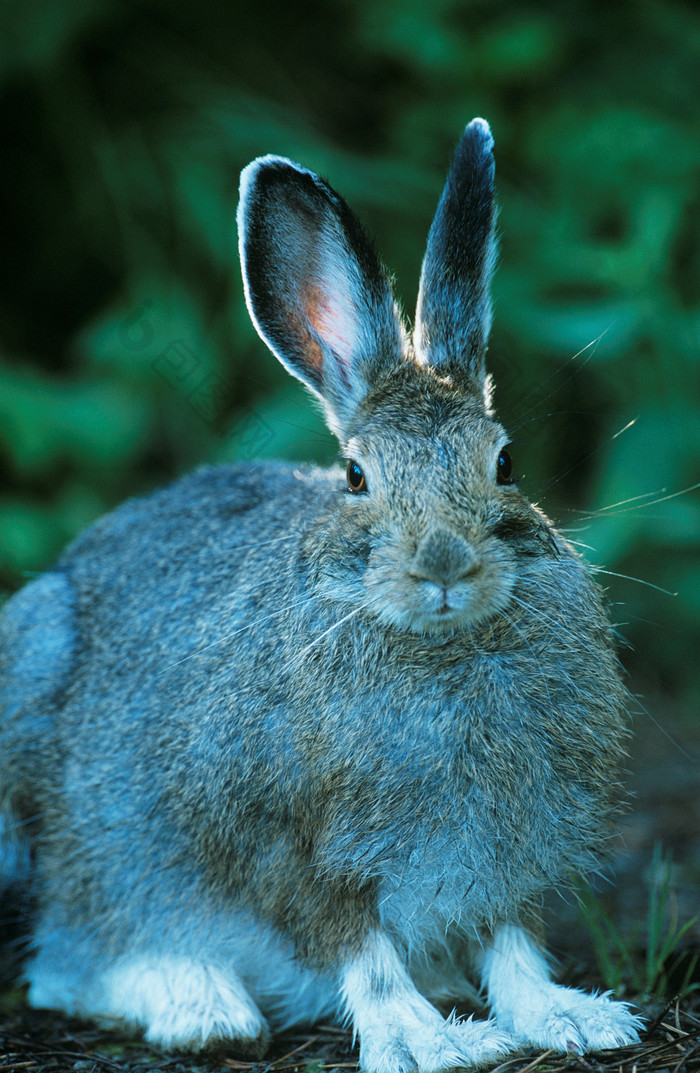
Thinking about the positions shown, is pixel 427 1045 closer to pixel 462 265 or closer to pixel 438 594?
pixel 438 594

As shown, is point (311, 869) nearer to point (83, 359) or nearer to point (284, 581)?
point (284, 581)

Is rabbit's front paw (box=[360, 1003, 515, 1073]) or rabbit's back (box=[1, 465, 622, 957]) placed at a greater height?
rabbit's back (box=[1, 465, 622, 957])

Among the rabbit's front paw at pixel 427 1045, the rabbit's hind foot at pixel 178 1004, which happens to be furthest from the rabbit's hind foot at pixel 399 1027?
the rabbit's hind foot at pixel 178 1004

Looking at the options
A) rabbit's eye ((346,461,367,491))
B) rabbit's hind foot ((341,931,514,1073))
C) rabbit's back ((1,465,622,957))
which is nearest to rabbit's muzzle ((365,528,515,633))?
rabbit's back ((1,465,622,957))

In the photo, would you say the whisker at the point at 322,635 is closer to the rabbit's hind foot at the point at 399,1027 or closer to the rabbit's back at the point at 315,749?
the rabbit's back at the point at 315,749

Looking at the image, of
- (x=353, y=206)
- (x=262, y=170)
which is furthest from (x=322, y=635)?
(x=353, y=206)

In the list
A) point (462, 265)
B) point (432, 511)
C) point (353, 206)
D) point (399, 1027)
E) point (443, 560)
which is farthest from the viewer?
point (353, 206)

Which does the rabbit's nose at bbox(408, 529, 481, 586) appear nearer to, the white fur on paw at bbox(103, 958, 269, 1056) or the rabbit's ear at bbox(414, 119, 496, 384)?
the rabbit's ear at bbox(414, 119, 496, 384)
